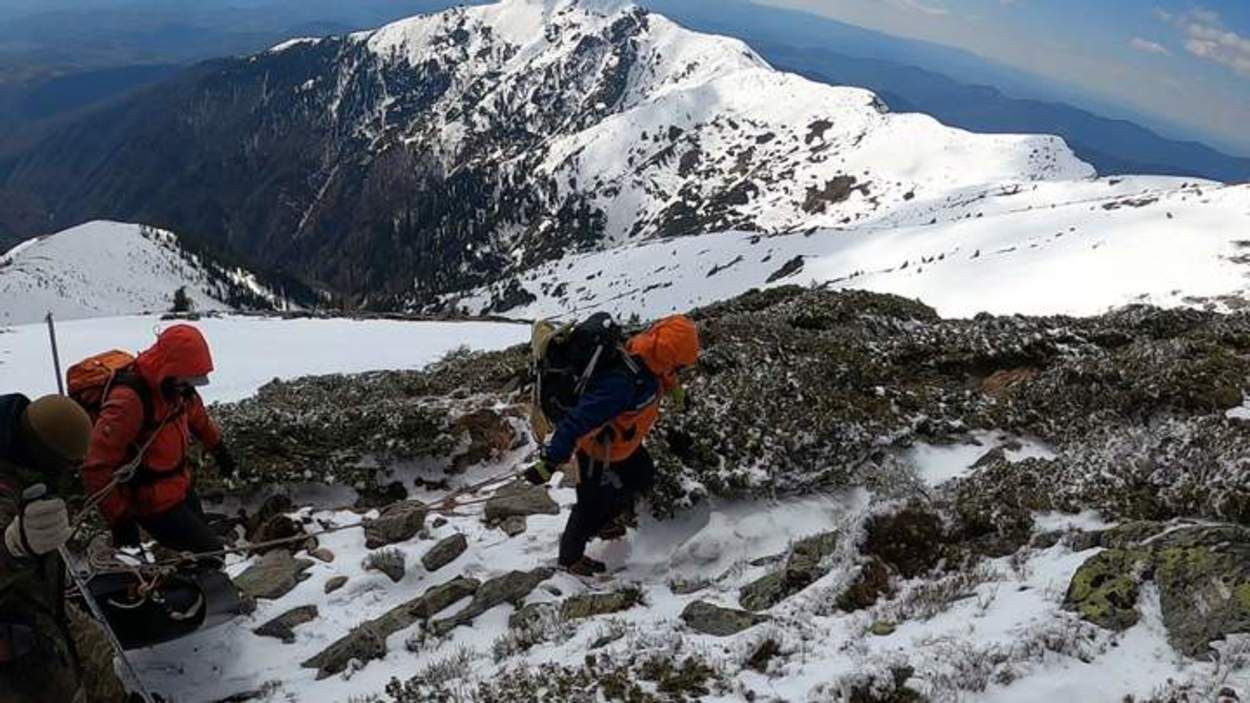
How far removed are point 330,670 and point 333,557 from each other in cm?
234

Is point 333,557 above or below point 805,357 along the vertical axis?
below

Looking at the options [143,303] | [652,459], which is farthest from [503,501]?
[143,303]

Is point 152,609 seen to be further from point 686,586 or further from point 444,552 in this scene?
point 686,586

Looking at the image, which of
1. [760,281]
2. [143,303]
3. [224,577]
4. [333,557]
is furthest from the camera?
[143,303]

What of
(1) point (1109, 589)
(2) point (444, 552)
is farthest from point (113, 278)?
(1) point (1109, 589)

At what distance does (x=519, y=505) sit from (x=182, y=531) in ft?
12.8

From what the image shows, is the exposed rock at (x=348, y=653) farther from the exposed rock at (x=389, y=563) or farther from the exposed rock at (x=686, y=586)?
the exposed rock at (x=686, y=586)

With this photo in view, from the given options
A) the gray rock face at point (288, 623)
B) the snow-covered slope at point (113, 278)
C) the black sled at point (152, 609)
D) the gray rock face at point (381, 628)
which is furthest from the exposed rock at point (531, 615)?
the snow-covered slope at point (113, 278)

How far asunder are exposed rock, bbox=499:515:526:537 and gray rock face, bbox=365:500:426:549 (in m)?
1.01

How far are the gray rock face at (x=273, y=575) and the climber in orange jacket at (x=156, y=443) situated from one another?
496 mm

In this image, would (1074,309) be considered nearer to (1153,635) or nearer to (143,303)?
(1153,635)

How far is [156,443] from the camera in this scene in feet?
24.7

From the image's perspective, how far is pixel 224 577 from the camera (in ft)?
26.5

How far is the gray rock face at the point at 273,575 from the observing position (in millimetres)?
8516
